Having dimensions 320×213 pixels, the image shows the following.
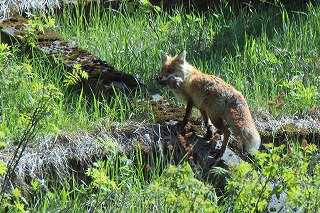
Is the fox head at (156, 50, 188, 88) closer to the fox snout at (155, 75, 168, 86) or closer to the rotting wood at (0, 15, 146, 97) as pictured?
the fox snout at (155, 75, 168, 86)

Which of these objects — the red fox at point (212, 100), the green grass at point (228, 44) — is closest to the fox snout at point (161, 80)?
the red fox at point (212, 100)

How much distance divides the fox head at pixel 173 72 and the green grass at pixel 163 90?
0.31m

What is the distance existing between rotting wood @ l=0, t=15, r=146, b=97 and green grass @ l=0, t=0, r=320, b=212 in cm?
14

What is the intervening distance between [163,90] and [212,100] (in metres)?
1.34

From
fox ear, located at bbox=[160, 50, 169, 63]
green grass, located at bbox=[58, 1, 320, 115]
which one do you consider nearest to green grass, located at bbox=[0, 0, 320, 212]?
green grass, located at bbox=[58, 1, 320, 115]

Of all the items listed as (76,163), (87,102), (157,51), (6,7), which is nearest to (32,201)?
(76,163)

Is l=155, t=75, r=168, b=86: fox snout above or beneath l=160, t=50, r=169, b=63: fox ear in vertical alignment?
beneath

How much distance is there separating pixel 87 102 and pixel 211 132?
1.50 m

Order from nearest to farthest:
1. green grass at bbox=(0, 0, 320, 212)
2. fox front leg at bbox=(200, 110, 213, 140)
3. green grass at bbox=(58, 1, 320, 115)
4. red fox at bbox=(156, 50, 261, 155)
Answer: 1. green grass at bbox=(0, 0, 320, 212)
2. red fox at bbox=(156, 50, 261, 155)
3. fox front leg at bbox=(200, 110, 213, 140)
4. green grass at bbox=(58, 1, 320, 115)

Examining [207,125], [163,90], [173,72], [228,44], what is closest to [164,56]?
[173,72]

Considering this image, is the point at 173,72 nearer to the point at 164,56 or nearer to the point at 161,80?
the point at 161,80

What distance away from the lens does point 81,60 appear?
8.61 m

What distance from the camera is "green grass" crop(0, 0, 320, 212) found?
5.61m

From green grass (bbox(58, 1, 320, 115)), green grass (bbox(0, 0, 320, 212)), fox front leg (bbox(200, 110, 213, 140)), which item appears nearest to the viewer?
green grass (bbox(0, 0, 320, 212))
